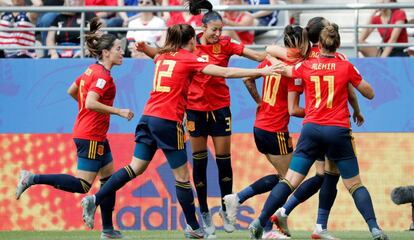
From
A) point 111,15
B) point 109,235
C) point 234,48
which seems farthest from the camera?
point 111,15

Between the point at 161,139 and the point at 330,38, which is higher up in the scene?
the point at 330,38

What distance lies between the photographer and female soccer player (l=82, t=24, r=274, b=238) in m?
11.6

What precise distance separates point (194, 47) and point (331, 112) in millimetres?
1846

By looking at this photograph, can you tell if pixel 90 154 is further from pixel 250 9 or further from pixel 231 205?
pixel 250 9

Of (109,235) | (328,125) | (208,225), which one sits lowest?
(109,235)

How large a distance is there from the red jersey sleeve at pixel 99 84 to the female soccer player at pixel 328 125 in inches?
84.7

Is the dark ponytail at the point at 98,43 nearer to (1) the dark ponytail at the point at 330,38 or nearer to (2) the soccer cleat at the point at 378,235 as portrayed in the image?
(1) the dark ponytail at the point at 330,38

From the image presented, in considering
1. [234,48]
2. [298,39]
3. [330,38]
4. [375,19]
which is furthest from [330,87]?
[375,19]

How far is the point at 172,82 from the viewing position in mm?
11672

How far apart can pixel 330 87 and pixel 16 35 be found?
6923 millimetres

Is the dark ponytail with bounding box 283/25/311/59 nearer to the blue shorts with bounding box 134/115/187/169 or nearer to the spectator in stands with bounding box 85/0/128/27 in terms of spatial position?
the blue shorts with bounding box 134/115/187/169

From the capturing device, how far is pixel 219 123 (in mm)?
12789

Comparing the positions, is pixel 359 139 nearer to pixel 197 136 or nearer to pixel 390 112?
pixel 390 112

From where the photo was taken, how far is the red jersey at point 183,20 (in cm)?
1609
